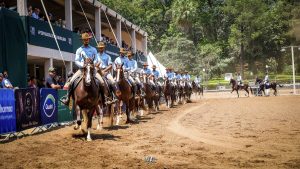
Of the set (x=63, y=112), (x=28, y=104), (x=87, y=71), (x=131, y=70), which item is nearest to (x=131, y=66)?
(x=131, y=70)

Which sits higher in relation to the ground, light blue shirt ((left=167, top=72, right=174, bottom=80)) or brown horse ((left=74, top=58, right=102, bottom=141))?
light blue shirt ((left=167, top=72, right=174, bottom=80))

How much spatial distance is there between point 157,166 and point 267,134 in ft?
16.3

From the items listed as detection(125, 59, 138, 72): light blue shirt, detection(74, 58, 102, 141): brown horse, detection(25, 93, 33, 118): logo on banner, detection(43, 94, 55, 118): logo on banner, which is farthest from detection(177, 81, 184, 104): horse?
detection(74, 58, 102, 141): brown horse

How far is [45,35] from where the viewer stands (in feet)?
67.0

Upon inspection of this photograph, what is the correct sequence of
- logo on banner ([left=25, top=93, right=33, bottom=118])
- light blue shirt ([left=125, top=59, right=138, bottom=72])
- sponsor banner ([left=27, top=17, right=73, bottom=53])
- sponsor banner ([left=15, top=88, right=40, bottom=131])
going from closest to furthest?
sponsor banner ([left=15, top=88, right=40, bottom=131]), logo on banner ([left=25, top=93, right=33, bottom=118]), light blue shirt ([left=125, top=59, right=138, bottom=72]), sponsor banner ([left=27, top=17, right=73, bottom=53])

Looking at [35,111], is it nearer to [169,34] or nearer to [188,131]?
[188,131]

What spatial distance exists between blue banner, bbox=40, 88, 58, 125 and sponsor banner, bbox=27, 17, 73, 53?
5.13 meters

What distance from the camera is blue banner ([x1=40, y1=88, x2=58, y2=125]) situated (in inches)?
547

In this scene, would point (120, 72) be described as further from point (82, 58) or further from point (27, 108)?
point (27, 108)

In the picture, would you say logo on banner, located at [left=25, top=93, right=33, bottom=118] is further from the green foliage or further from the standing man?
the green foliage

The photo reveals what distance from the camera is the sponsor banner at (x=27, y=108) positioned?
474 inches

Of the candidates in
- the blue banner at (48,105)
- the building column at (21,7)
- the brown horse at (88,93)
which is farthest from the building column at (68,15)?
the brown horse at (88,93)

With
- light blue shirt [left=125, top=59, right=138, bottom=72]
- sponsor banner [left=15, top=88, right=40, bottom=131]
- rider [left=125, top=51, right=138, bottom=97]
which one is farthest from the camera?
light blue shirt [left=125, top=59, right=138, bottom=72]

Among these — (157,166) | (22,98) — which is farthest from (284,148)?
(22,98)
